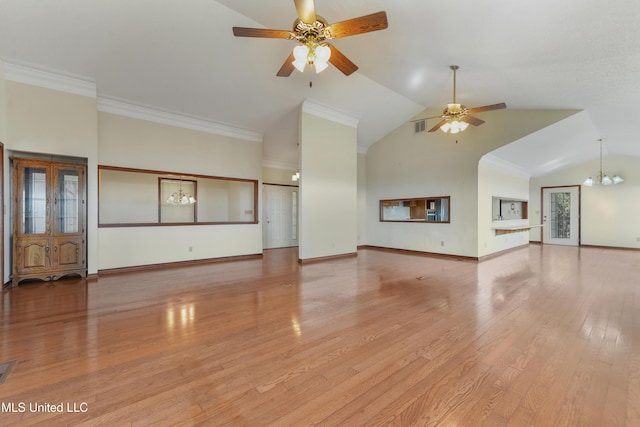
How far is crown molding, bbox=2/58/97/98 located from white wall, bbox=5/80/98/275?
6 centimetres

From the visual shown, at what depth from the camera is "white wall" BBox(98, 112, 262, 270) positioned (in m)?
5.17

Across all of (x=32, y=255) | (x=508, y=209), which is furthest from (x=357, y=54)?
(x=508, y=209)

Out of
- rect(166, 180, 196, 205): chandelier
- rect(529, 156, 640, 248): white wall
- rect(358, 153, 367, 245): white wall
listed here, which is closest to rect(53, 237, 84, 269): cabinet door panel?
rect(166, 180, 196, 205): chandelier

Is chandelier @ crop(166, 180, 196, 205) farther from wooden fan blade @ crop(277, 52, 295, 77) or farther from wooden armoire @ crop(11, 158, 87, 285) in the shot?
wooden fan blade @ crop(277, 52, 295, 77)

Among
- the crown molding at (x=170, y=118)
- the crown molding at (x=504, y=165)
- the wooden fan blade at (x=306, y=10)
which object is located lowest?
the crown molding at (x=504, y=165)

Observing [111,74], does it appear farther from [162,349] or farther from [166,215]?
[162,349]

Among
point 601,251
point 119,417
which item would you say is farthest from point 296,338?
point 601,251

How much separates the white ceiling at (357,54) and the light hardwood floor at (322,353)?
10.4 feet

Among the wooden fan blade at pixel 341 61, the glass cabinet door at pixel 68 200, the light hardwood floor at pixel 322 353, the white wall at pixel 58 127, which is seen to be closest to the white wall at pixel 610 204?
the light hardwood floor at pixel 322 353

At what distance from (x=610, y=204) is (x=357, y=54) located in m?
9.93

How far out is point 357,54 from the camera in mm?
4570

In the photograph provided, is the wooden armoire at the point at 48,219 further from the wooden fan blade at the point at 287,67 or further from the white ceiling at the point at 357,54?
the wooden fan blade at the point at 287,67

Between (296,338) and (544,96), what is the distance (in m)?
5.86

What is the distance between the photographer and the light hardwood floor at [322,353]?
5.25 ft
